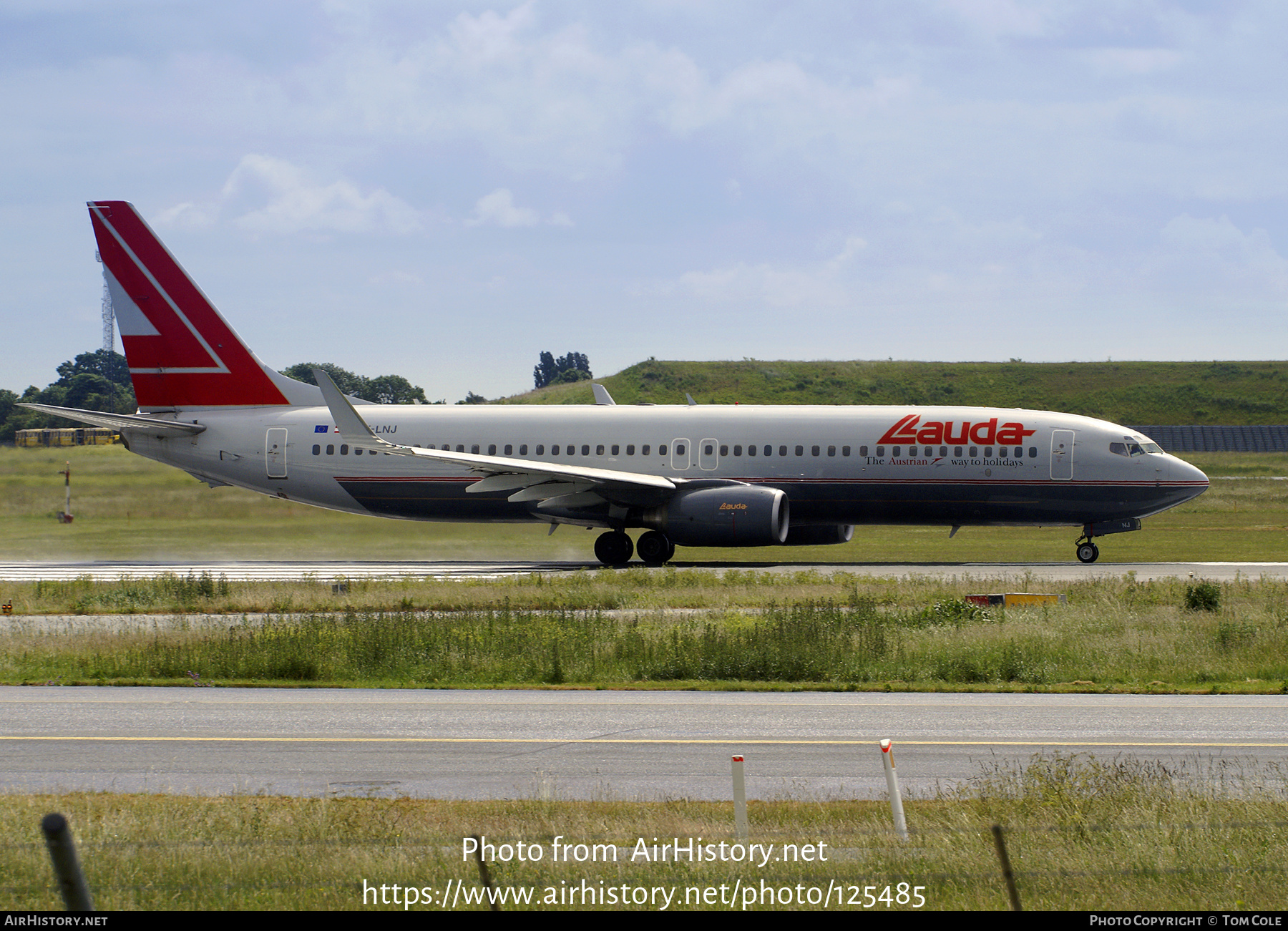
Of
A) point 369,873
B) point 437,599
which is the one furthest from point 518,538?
point 369,873

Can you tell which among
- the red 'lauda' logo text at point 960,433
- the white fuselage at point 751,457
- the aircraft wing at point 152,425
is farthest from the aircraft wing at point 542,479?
the aircraft wing at point 152,425

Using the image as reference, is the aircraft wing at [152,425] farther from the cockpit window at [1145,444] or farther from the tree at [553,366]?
the tree at [553,366]

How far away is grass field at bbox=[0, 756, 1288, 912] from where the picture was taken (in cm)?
773

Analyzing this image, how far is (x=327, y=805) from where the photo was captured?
10.4 metres

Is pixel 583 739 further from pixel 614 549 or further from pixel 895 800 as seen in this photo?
pixel 614 549

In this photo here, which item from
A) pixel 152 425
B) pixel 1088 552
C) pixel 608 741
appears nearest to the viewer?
pixel 608 741

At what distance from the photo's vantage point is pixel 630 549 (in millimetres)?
36219

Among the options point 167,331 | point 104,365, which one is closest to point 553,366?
point 104,365

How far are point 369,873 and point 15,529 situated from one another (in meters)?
41.4

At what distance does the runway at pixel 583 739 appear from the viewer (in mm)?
11719

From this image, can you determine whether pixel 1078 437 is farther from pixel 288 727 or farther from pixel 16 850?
pixel 16 850

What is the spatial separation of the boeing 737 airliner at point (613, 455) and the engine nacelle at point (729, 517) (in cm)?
6

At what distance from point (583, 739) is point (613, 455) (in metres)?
23.7

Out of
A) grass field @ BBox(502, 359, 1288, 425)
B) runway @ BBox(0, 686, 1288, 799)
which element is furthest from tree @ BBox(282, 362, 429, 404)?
runway @ BBox(0, 686, 1288, 799)
